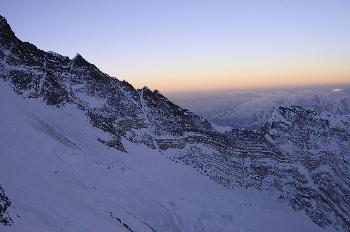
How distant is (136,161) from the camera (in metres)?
48.1

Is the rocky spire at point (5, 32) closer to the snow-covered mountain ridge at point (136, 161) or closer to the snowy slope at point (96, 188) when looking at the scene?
the snow-covered mountain ridge at point (136, 161)

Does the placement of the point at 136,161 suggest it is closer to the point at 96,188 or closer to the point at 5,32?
the point at 96,188

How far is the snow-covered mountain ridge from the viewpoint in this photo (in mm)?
23777

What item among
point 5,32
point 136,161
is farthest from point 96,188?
point 5,32

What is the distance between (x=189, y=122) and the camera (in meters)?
77.2

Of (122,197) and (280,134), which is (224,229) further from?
(280,134)

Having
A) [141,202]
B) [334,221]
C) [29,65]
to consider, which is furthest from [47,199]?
[334,221]

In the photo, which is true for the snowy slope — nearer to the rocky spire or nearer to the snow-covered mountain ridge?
the snow-covered mountain ridge

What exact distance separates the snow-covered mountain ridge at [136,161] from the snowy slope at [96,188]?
12 cm

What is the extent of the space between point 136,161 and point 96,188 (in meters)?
19.2

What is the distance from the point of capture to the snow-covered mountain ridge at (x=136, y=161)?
23777 millimetres

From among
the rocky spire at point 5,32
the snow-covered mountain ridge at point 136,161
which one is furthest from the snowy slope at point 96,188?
the rocky spire at point 5,32

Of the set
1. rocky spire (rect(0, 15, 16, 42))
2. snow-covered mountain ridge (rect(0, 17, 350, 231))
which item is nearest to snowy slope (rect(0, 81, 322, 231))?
snow-covered mountain ridge (rect(0, 17, 350, 231))

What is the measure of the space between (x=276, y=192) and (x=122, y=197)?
35.6 metres
